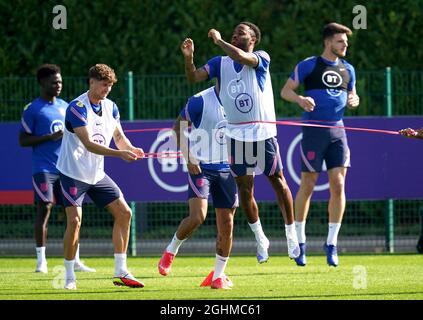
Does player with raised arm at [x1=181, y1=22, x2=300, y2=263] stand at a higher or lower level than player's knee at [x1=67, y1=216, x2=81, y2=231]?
higher

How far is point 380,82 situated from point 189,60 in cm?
785

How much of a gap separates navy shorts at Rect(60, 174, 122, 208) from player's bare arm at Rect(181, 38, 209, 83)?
1383 millimetres

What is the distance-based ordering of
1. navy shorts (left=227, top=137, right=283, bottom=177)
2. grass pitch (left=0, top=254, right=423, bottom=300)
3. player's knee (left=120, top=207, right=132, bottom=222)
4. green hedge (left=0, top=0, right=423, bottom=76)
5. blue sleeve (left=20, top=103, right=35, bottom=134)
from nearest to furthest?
grass pitch (left=0, top=254, right=423, bottom=300) < player's knee (left=120, top=207, right=132, bottom=222) < navy shorts (left=227, top=137, right=283, bottom=177) < blue sleeve (left=20, top=103, right=35, bottom=134) < green hedge (left=0, top=0, right=423, bottom=76)

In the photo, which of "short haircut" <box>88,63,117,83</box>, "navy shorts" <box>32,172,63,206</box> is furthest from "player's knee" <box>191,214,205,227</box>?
→ "navy shorts" <box>32,172,63,206</box>

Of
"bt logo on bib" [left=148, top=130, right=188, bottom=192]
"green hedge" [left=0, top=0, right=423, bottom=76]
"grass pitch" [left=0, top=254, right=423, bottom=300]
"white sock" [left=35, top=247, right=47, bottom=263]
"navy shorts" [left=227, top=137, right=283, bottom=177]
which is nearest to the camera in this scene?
"grass pitch" [left=0, top=254, right=423, bottom=300]

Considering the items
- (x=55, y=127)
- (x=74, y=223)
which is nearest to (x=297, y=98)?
(x=74, y=223)

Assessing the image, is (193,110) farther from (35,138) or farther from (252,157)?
(35,138)

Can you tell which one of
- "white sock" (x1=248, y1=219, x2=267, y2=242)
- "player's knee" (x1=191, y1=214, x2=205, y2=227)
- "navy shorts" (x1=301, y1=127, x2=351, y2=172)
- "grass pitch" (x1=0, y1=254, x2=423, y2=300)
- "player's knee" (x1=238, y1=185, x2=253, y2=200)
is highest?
"navy shorts" (x1=301, y1=127, x2=351, y2=172)

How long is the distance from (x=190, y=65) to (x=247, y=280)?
2560 mm

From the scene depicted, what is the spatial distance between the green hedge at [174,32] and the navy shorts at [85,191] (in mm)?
8140

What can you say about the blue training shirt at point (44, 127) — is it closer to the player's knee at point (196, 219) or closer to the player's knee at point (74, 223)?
the player's knee at point (196, 219)

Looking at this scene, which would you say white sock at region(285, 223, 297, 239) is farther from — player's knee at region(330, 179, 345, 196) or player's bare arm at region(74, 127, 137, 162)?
player's bare arm at region(74, 127, 137, 162)

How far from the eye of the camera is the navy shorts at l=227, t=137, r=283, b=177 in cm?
1191
